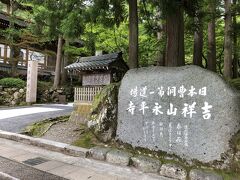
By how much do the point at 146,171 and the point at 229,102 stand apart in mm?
2198

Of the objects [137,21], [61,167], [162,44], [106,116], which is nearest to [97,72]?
[137,21]

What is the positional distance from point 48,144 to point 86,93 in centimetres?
306

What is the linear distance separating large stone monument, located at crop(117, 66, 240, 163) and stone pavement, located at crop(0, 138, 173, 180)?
2.97ft

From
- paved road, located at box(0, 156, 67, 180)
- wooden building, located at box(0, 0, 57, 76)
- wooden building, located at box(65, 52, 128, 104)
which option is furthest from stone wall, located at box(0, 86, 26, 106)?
paved road, located at box(0, 156, 67, 180)

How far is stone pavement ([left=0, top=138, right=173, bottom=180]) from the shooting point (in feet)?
16.5

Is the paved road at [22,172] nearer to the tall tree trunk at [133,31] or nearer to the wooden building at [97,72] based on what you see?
the wooden building at [97,72]

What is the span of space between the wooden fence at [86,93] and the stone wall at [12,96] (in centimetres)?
951

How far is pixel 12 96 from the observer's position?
18266 mm

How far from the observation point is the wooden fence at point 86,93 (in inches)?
371

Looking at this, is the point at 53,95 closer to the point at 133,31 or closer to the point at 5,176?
the point at 133,31

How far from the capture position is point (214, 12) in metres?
11.1

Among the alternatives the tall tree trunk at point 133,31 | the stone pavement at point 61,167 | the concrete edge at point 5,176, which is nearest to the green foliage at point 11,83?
the stone pavement at point 61,167

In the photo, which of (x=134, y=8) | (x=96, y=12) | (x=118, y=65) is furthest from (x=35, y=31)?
(x=134, y=8)

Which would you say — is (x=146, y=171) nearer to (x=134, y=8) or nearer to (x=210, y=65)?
(x=134, y=8)
